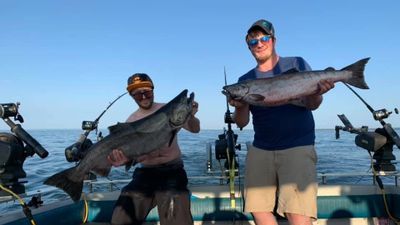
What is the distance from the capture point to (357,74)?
4.42 metres

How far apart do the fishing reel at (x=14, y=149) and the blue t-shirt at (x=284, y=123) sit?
2782 millimetres

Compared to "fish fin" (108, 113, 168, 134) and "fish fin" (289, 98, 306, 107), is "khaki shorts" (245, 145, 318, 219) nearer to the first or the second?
"fish fin" (289, 98, 306, 107)

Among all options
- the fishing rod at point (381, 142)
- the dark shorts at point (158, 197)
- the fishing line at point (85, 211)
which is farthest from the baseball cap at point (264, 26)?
the fishing line at point (85, 211)

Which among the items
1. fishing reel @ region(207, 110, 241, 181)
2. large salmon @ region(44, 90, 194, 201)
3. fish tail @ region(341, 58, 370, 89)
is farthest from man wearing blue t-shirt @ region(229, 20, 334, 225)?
fishing reel @ region(207, 110, 241, 181)

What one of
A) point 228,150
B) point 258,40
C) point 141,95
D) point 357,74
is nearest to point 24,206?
point 141,95

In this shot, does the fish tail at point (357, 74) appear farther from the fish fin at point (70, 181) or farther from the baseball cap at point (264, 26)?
the fish fin at point (70, 181)

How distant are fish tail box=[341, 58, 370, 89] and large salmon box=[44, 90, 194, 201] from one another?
6.19 ft

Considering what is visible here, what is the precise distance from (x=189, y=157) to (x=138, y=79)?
58.5ft

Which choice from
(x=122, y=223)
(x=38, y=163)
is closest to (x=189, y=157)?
(x=38, y=163)

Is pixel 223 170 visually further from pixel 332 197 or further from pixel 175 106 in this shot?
pixel 175 106

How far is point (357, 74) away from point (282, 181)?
1532 millimetres

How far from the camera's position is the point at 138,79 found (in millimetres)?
5410

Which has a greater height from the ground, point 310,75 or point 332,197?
point 310,75

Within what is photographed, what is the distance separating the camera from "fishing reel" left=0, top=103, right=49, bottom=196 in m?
4.86
